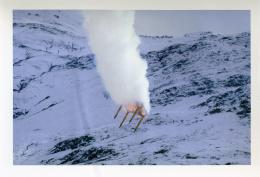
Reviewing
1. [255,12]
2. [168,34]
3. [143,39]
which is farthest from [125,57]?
[255,12]

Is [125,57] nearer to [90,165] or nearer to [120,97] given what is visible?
[120,97]

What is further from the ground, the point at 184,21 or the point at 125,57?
the point at 184,21

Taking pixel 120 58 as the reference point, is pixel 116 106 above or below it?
below

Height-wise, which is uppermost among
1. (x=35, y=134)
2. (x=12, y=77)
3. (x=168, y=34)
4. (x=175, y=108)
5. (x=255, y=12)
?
(x=255, y=12)
